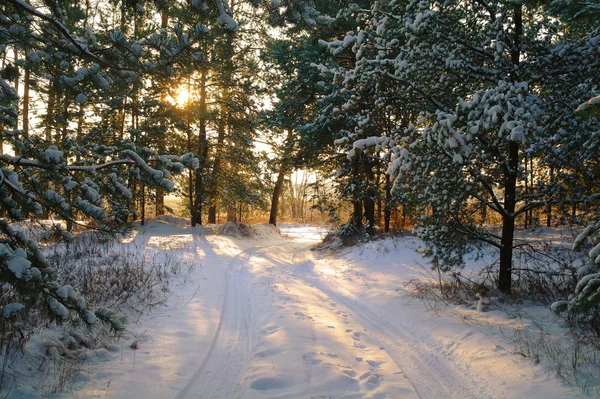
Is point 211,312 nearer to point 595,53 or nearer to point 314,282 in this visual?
point 314,282

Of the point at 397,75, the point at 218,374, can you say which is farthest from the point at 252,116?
the point at 218,374

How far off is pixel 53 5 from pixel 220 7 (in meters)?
1.99

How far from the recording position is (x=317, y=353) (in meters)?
4.92

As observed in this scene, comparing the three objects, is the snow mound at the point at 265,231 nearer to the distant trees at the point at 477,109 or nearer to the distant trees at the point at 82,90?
the distant trees at the point at 477,109

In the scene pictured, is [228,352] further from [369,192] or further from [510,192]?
[369,192]

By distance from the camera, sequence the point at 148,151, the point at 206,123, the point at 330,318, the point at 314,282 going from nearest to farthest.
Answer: the point at 148,151 → the point at 330,318 → the point at 314,282 → the point at 206,123

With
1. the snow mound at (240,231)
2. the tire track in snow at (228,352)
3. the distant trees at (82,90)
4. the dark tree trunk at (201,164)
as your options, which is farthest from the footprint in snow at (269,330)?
the dark tree trunk at (201,164)

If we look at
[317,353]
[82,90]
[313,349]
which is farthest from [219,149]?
[317,353]

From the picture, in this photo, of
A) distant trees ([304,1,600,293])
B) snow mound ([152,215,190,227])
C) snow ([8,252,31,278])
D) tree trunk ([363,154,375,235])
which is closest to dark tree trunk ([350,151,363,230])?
tree trunk ([363,154,375,235])

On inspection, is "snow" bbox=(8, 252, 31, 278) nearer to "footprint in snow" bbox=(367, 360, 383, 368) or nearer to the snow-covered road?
the snow-covered road

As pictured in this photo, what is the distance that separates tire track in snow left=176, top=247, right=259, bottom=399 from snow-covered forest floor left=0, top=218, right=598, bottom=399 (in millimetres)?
20

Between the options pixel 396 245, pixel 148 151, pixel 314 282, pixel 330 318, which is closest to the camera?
pixel 148 151

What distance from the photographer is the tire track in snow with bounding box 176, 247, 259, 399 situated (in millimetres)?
4000

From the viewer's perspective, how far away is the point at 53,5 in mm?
3963
